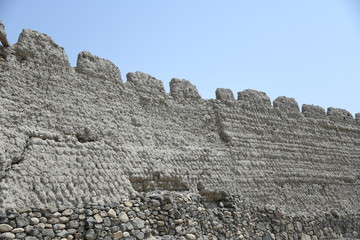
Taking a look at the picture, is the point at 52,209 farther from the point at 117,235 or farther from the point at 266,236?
the point at 266,236

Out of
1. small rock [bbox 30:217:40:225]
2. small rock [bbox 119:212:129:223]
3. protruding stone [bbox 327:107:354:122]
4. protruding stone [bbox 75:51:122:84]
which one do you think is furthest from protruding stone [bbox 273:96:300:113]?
small rock [bbox 30:217:40:225]

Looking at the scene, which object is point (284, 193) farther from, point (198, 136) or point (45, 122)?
point (45, 122)

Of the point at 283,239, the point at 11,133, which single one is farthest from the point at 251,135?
the point at 11,133

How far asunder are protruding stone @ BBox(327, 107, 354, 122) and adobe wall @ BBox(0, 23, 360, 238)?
0.65 metres

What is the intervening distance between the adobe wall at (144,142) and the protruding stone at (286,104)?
4 centimetres

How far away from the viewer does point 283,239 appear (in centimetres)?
820

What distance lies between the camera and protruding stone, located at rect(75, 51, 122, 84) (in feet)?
24.5

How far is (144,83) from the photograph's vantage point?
27.0ft

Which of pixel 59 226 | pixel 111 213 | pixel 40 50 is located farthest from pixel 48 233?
pixel 40 50

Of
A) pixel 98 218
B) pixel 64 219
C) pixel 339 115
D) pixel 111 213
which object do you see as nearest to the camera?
pixel 64 219

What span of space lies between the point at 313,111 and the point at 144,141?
5935 mm

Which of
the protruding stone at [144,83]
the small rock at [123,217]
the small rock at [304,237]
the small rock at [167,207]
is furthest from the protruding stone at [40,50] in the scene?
the small rock at [304,237]

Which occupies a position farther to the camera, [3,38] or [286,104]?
[286,104]

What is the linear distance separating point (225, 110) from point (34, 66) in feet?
14.7
